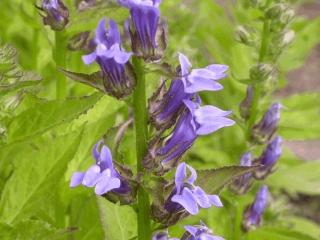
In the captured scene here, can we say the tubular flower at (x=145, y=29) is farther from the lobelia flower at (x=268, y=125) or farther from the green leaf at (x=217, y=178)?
the lobelia flower at (x=268, y=125)

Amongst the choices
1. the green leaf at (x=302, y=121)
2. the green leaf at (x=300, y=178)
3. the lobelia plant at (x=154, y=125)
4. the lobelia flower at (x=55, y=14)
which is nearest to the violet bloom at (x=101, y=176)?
the lobelia plant at (x=154, y=125)

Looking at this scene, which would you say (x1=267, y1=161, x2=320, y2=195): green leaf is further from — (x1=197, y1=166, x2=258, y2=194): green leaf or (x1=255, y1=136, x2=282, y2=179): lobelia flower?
(x1=197, y1=166, x2=258, y2=194): green leaf

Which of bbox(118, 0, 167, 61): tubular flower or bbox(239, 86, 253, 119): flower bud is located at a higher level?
bbox(118, 0, 167, 61): tubular flower

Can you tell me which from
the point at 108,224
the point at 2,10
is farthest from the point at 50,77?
the point at 108,224

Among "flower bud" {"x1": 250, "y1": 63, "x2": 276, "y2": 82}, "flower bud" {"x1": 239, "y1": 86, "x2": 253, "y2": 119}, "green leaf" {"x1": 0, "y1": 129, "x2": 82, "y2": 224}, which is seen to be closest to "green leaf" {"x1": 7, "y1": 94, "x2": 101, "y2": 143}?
"green leaf" {"x1": 0, "y1": 129, "x2": 82, "y2": 224}

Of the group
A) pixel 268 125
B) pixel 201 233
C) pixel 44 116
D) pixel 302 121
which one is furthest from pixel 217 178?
pixel 302 121

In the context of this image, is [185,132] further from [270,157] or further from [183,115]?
[270,157]

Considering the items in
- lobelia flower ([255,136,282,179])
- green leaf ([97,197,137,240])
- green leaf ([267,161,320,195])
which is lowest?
green leaf ([267,161,320,195])
